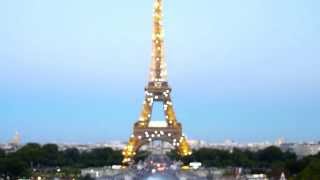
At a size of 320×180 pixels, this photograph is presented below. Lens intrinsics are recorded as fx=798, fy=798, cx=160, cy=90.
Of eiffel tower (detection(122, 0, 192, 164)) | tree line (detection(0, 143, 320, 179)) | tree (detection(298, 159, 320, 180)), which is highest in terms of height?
eiffel tower (detection(122, 0, 192, 164))

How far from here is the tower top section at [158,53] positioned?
189 feet

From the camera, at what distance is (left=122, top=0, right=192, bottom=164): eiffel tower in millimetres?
57688

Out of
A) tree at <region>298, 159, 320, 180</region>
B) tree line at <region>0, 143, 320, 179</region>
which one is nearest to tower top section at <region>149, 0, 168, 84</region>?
tree line at <region>0, 143, 320, 179</region>

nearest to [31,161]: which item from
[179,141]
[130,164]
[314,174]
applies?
[130,164]

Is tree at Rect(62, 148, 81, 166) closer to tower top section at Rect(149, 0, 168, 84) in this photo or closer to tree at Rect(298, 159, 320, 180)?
tower top section at Rect(149, 0, 168, 84)

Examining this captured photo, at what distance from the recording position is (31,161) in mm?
57875

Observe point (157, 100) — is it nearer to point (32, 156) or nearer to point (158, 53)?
point (158, 53)

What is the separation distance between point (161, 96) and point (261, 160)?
53.7ft

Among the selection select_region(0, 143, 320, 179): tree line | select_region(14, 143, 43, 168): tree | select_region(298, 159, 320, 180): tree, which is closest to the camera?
select_region(298, 159, 320, 180): tree

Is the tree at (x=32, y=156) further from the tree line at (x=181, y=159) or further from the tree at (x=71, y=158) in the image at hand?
the tree at (x=71, y=158)

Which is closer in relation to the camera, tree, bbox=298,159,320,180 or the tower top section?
tree, bbox=298,159,320,180

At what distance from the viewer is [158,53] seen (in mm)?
57906

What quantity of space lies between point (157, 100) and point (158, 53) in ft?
11.3

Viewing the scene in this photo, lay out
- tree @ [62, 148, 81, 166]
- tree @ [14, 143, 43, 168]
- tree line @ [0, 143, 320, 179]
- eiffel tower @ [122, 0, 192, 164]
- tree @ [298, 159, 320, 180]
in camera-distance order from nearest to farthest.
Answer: tree @ [298, 159, 320, 180] < tree line @ [0, 143, 320, 179] < tree @ [14, 143, 43, 168] < eiffel tower @ [122, 0, 192, 164] < tree @ [62, 148, 81, 166]
